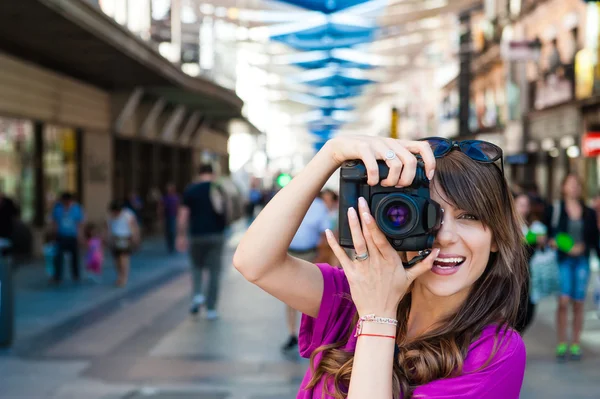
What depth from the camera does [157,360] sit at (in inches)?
340

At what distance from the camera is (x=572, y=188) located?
8.52m

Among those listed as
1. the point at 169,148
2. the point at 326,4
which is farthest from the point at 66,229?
the point at 169,148

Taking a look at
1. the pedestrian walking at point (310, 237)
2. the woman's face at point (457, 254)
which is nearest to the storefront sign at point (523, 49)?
the pedestrian walking at point (310, 237)

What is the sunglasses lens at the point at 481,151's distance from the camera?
2.07 metres

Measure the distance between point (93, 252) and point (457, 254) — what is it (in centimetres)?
1329

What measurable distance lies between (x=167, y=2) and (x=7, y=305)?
71.5ft

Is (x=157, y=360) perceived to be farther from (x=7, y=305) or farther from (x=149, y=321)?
(x=149, y=321)

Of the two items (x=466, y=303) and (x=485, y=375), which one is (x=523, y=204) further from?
(x=485, y=375)

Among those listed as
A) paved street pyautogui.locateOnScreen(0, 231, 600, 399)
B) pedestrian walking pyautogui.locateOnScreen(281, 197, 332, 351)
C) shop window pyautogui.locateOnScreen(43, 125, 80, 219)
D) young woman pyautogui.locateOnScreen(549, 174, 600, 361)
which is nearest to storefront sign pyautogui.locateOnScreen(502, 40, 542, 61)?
shop window pyautogui.locateOnScreen(43, 125, 80, 219)

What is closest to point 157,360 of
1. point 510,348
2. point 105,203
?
point 510,348

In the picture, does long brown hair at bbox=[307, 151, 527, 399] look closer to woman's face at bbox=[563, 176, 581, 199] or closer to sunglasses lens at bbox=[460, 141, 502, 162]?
sunglasses lens at bbox=[460, 141, 502, 162]

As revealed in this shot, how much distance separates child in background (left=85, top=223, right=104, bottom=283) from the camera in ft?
48.2

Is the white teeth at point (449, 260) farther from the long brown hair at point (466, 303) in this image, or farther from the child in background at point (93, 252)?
the child in background at point (93, 252)

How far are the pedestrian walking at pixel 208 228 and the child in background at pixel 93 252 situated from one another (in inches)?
139
